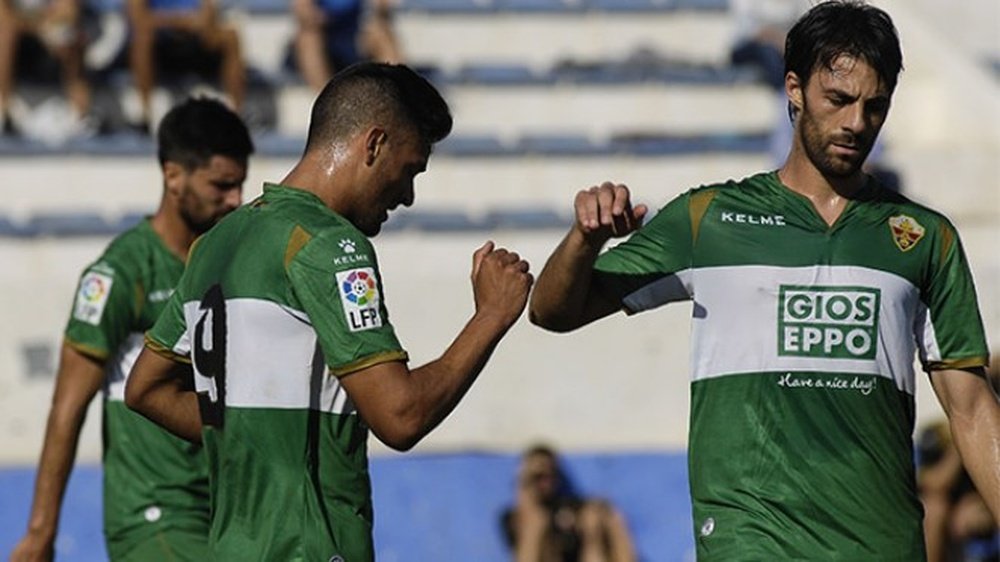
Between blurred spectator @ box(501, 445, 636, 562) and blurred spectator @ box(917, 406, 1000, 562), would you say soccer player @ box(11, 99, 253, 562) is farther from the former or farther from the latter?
blurred spectator @ box(917, 406, 1000, 562)

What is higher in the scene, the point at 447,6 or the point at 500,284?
the point at 447,6

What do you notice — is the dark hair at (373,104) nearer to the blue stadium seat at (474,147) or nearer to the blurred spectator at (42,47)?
the blue stadium seat at (474,147)

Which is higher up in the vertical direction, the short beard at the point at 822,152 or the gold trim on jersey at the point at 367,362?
the short beard at the point at 822,152

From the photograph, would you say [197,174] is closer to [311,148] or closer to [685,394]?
[311,148]

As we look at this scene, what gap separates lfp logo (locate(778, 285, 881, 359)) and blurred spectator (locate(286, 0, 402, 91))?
894 centimetres

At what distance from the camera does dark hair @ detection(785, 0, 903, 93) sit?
5453 mm

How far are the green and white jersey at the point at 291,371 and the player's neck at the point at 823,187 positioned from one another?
4.09 feet

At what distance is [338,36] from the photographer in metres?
14.6

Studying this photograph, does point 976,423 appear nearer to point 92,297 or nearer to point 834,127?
point 834,127

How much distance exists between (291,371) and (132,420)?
228cm

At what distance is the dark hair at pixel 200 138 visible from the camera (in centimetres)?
714

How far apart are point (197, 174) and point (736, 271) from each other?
2.33 meters

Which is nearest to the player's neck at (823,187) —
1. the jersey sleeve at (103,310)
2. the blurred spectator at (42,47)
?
the jersey sleeve at (103,310)

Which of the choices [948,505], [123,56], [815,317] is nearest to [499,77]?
[123,56]
